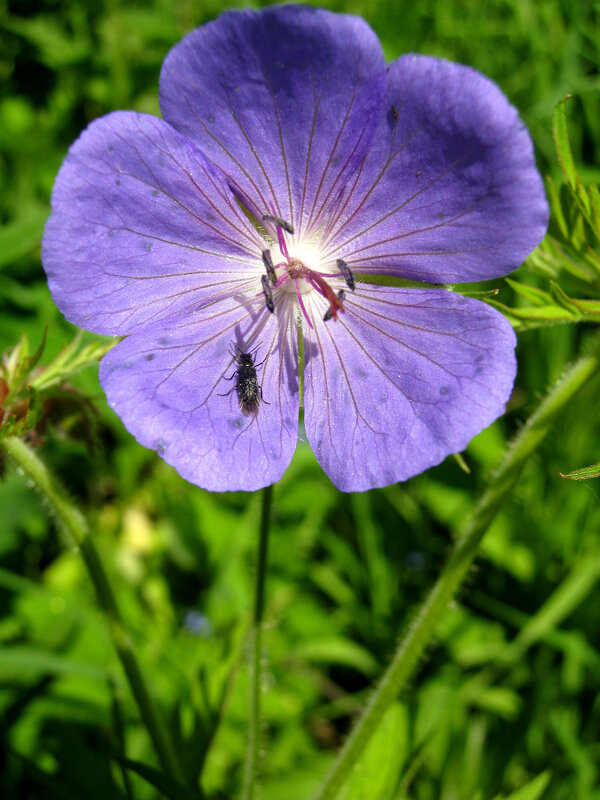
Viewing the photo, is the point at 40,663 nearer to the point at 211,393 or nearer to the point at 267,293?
the point at 211,393

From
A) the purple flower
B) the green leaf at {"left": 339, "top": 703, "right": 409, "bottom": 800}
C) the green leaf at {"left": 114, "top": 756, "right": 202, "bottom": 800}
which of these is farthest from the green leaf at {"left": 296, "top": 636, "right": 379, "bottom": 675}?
the purple flower

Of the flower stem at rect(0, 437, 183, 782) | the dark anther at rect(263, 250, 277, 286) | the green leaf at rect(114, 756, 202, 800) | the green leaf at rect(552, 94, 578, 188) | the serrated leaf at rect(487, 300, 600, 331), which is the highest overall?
the green leaf at rect(552, 94, 578, 188)

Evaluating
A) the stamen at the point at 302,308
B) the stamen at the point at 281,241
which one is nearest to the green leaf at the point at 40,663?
the stamen at the point at 302,308

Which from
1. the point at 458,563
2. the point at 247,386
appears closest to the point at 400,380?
the point at 247,386

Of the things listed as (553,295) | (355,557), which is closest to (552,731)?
(355,557)

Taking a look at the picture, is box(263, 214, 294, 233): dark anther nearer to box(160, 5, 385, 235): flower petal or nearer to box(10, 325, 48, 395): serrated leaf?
box(160, 5, 385, 235): flower petal

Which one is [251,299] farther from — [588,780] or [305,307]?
[588,780]

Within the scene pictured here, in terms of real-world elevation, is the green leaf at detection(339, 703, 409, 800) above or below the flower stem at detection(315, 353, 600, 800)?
below

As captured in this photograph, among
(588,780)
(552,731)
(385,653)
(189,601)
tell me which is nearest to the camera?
(588,780)
